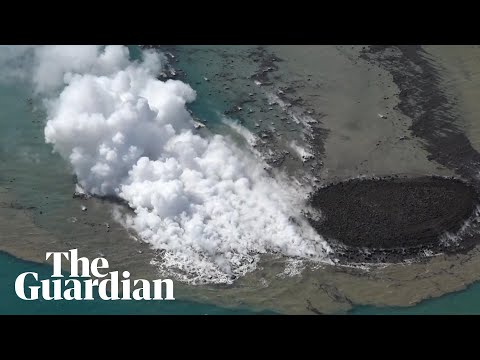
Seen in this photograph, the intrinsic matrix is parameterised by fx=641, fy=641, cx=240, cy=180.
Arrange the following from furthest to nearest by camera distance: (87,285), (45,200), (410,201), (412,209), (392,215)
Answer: (410,201) < (412,209) < (392,215) < (45,200) < (87,285)

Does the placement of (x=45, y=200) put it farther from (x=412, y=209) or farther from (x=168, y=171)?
(x=412, y=209)

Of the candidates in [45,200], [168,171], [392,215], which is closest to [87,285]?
[45,200]

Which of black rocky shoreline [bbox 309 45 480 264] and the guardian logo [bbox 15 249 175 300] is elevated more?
black rocky shoreline [bbox 309 45 480 264]

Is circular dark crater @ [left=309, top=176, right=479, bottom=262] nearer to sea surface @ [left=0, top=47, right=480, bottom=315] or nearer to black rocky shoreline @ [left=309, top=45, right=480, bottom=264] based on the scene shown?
black rocky shoreline @ [left=309, top=45, right=480, bottom=264]

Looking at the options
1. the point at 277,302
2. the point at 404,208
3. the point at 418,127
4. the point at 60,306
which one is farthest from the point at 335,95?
the point at 60,306

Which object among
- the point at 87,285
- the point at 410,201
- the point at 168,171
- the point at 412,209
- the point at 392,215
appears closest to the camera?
the point at 87,285

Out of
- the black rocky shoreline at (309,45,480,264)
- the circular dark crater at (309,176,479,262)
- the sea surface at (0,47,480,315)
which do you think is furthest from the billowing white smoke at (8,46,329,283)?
the black rocky shoreline at (309,45,480,264)

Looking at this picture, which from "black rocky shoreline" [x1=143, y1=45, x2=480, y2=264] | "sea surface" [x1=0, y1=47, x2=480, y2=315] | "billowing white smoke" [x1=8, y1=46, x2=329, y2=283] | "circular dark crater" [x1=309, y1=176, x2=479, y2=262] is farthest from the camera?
"black rocky shoreline" [x1=143, y1=45, x2=480, y2=264]
